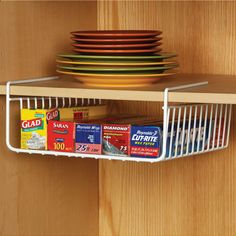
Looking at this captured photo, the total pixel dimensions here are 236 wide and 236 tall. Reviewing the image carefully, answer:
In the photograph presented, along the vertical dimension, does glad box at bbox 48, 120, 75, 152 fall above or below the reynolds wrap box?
below

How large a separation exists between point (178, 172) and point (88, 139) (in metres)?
0.41

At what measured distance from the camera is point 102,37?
1320 millimetres

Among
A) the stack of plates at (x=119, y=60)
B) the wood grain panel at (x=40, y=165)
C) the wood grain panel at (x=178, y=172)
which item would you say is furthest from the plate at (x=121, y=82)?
the wood grain panel at (x=178, y=172)

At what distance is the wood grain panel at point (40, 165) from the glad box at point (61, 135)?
0.10 meters

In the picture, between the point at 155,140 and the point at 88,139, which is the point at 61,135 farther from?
the point at 155,140

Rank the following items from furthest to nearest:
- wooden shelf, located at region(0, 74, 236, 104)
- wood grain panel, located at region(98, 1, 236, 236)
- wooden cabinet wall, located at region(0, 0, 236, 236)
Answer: wood grain panel, located at region(98, 1, 236, 236) < wooden cabinet wall, located at region(0, 0, 236, 236) < wooden shelf, located at region(0, 74, 236, 104)

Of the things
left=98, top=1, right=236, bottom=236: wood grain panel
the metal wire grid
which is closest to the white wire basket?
the metal wire grid

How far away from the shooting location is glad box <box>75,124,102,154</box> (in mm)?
1303

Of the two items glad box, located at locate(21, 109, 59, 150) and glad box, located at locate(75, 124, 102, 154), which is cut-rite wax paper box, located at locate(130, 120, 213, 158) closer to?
glad box, located at locate(75, 124, 102, 154)

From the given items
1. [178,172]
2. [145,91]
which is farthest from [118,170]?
[145,91]

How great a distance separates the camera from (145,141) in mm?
1262

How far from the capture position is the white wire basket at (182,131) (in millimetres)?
1261

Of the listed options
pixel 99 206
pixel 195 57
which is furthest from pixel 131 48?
pixel 99 206

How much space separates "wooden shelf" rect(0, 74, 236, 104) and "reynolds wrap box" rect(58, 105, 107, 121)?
5 centimetres
